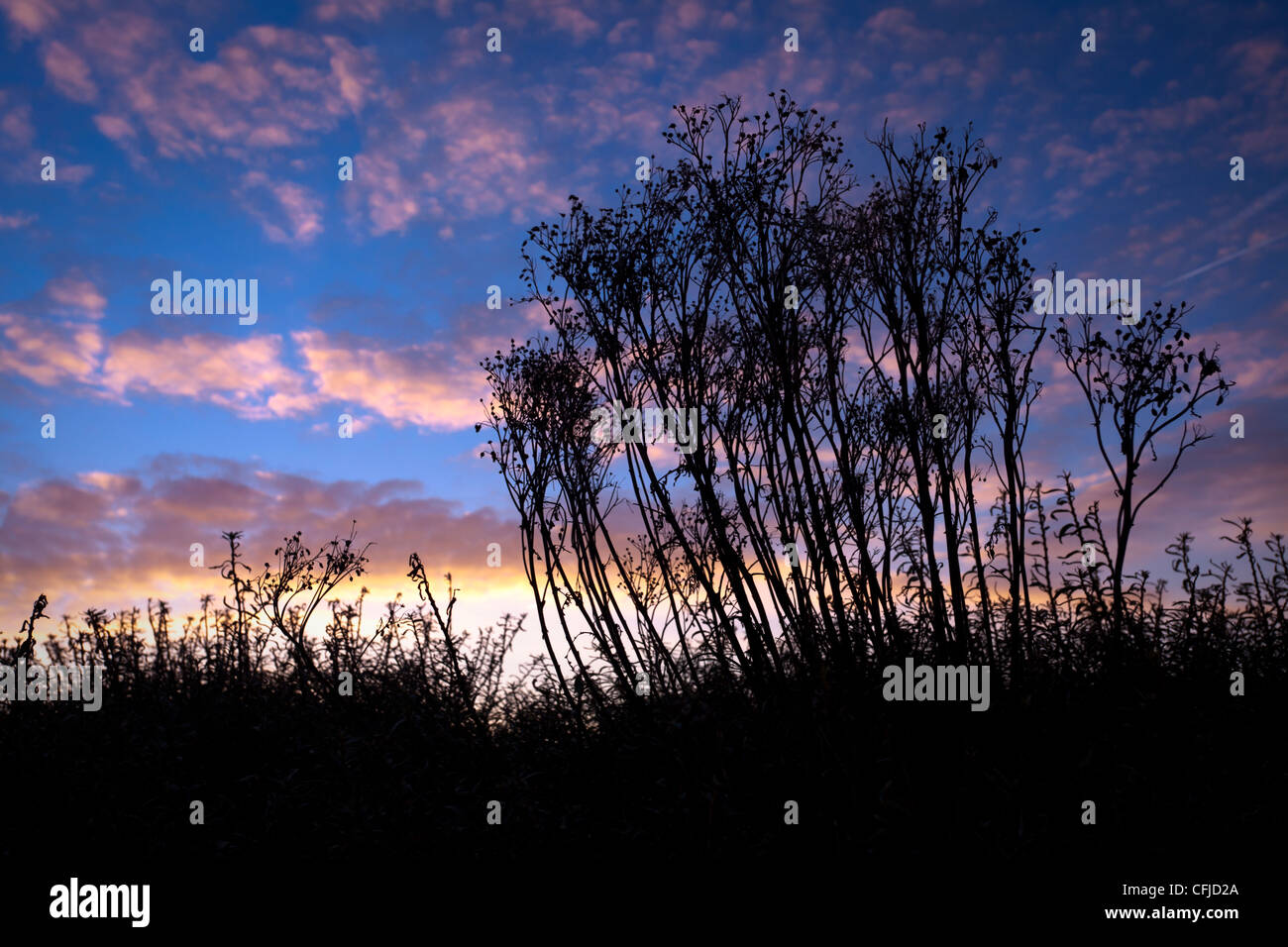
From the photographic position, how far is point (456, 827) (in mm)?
6848

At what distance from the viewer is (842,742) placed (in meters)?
6.91
